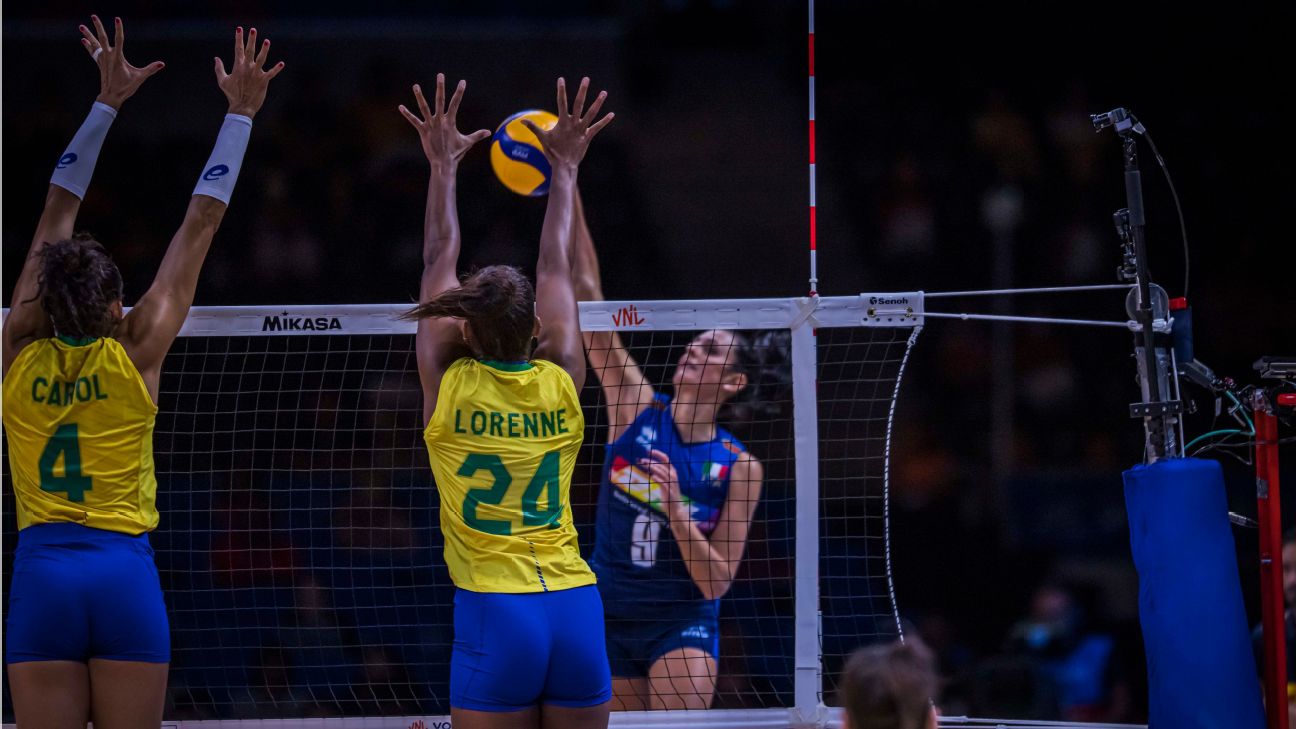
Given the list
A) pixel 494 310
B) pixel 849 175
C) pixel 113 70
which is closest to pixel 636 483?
pixel 494 310

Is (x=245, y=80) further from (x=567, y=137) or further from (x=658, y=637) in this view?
(x=658, y=637)

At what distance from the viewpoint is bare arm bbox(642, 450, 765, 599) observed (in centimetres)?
475

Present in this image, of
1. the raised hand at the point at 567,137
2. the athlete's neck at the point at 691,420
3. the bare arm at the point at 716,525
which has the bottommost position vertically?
the bare arm at the point at 716,525

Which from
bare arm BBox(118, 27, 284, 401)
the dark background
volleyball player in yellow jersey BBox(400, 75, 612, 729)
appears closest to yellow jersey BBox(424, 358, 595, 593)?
volleyball player in yellow jersey BBox(400, 75, 612, 729)

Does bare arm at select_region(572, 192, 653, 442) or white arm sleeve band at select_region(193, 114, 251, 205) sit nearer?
white arm sleeve band at select_region(193, 114, 251, 205)

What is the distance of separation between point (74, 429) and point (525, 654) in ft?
4.60

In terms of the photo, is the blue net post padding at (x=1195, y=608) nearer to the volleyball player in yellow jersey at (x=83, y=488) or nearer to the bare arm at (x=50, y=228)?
the volleyball player in yellow jersey at (x=83, y=488)

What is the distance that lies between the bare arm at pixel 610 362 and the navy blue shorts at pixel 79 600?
1933 millimetres

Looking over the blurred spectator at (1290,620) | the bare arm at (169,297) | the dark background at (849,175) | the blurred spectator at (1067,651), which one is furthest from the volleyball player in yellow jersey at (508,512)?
the blurred spectator at (1067,651)

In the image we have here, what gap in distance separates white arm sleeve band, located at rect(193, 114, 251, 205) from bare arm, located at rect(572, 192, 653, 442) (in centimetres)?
131

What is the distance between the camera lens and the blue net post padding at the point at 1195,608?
373 centimetres

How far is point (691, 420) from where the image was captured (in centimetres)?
503

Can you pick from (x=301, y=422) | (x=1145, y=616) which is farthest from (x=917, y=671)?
(x=301, y=422)

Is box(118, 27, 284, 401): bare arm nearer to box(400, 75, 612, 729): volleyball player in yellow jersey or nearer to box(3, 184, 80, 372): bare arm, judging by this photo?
box(3, 184, 80, 372): bare arm
